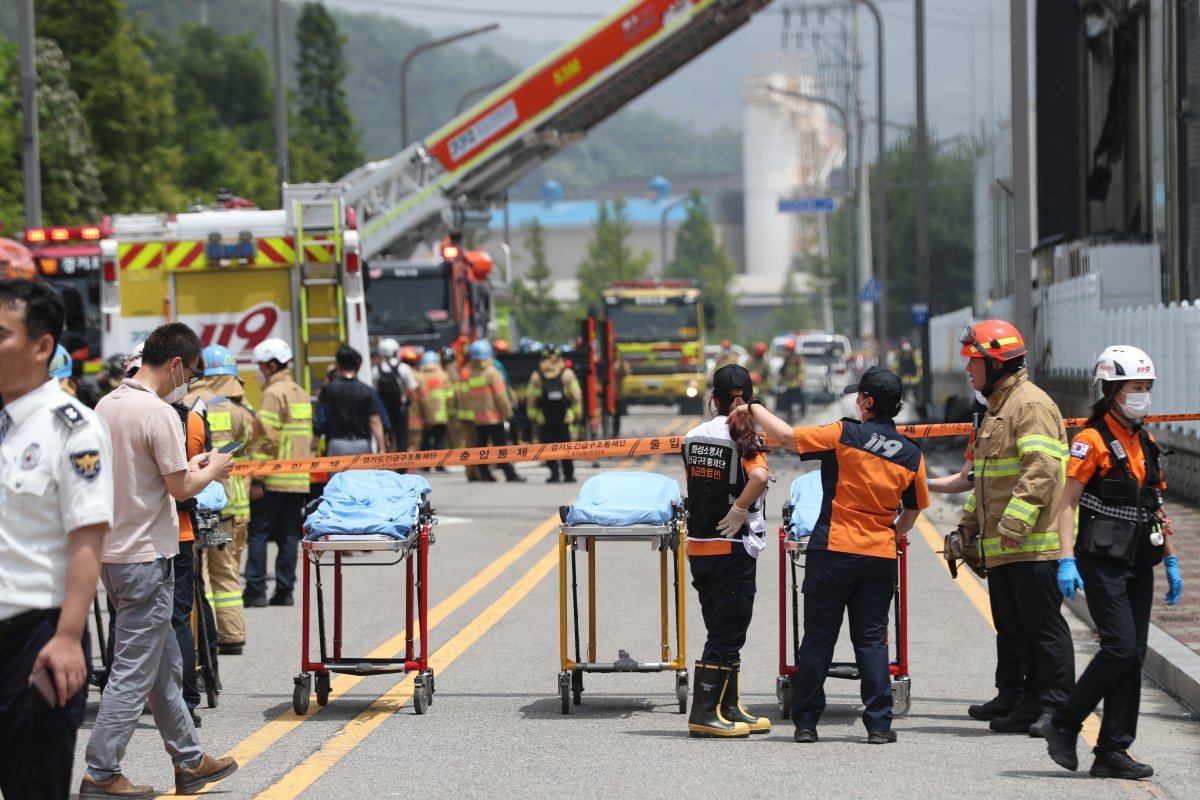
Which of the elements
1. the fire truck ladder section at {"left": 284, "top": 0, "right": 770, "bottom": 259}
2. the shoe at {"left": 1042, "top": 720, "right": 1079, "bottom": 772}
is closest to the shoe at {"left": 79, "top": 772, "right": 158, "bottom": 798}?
the shoe at {"left": 1042, "top": 720, "right": 1079, "bottom": 772}

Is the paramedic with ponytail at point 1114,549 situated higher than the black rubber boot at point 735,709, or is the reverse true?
the paramedic with ponytail at point 1114,549

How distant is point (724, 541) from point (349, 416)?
663 centimetres

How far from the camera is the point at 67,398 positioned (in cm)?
512

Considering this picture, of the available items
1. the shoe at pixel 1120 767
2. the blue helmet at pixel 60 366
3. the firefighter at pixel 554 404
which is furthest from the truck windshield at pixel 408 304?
the shoe at pixel 1120 767

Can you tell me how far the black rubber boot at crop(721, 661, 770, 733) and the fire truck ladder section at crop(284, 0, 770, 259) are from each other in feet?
58.0

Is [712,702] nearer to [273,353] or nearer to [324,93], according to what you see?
[273,353]

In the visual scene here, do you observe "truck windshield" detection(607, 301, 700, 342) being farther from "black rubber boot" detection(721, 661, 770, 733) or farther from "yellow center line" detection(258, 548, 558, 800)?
"black rubber boot" detection(721, 661, 770, 733)

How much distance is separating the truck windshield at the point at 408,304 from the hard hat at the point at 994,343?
2002cm

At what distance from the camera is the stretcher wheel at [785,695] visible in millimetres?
8836

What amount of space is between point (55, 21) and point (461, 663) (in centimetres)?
4553

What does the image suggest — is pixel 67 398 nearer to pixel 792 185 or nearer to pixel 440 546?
pixel 440 546

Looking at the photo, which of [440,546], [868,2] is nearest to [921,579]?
[440,546]

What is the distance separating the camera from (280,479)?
13.0 meters

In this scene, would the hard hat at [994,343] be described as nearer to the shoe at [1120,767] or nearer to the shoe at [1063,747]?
the shoe at [1063,747]
